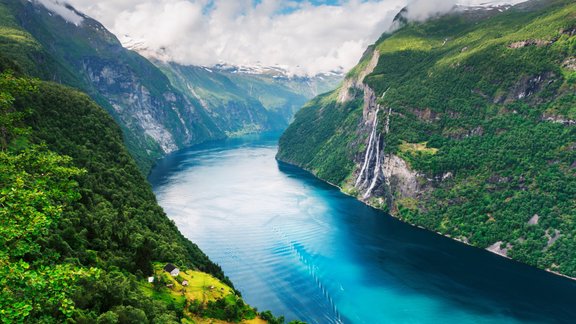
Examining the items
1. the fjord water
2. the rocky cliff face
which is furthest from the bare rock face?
the fjord water

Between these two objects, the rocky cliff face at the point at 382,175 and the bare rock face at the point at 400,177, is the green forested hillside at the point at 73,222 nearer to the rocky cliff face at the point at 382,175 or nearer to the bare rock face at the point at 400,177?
the bare rock face at the point at 400,177

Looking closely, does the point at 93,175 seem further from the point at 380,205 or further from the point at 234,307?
the point at 380,205

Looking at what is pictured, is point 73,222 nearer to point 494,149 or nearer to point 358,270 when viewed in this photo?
point 358,270

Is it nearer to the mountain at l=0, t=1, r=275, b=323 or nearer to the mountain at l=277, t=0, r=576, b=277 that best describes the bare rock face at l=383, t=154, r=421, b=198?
the mountain at l=277, t=0, r=576, b=277

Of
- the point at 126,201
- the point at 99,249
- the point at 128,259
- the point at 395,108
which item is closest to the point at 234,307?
A: the point at 128,259

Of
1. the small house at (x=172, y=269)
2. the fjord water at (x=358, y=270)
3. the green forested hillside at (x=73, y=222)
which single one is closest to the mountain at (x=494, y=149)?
the fjord water at (x=358, y=270)

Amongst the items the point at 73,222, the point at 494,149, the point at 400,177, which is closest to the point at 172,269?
the point at 73,222
